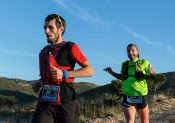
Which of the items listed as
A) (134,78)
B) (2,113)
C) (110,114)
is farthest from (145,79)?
(2,113)

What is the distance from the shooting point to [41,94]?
6.26m

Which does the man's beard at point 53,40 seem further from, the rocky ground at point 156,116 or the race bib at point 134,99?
the rocky ground at point 156,116

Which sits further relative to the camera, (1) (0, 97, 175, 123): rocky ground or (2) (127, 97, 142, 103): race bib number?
(1) (0, 97, 175, 123): rocky ground

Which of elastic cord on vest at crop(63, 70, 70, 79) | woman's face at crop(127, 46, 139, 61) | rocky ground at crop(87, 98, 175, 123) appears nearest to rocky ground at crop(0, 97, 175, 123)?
rocky ground at crop(87, 98, 175, 123)

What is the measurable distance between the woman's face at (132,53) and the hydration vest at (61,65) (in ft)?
11.7

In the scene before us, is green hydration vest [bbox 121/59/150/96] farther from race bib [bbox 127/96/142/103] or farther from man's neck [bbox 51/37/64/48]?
man's neck [bbox 51/37/64/48]

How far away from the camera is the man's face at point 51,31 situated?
6130 mm

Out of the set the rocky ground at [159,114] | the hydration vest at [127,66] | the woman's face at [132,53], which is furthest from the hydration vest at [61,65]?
the rocky ground at [159,114]

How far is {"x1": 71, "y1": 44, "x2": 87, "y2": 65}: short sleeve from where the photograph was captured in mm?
6160

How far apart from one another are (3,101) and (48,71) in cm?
2379

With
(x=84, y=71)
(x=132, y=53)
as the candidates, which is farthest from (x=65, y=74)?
(x=132, y=53)

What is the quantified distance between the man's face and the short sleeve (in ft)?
0.79

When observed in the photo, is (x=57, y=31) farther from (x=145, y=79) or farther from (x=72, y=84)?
(x=145, y=79)

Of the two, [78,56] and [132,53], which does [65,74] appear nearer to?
[78,56]
